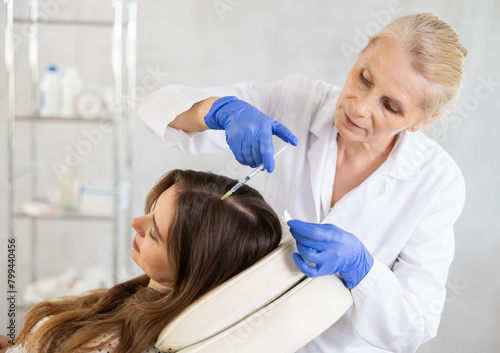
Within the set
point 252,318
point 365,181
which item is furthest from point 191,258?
point 365,181

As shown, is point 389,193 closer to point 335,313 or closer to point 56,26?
point 335,313

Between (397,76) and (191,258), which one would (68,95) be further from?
(397,76)

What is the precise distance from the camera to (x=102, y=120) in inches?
83.0

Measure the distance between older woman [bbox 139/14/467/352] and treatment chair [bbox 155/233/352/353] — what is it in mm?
64

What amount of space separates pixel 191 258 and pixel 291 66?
164cm

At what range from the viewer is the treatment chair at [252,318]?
81cm

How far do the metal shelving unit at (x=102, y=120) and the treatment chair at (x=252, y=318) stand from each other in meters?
1.37

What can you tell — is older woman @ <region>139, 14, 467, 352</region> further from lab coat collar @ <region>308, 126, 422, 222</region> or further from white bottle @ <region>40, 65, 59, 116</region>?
white bottle @ <region>40, 65, 59, 116</region>

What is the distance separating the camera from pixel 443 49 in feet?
3.47

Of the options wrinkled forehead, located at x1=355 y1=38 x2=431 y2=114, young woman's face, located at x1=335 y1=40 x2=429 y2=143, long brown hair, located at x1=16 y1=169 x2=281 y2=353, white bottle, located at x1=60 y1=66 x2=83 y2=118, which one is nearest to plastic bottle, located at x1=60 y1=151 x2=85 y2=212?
white bottle, located at x1=60 y1=66 x2=83 y2=118

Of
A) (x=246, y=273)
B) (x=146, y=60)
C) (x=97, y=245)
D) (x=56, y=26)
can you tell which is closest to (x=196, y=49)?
(x=146, y=60)

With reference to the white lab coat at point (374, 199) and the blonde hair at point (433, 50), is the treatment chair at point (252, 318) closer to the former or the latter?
the white lab coat at point (374, 199)

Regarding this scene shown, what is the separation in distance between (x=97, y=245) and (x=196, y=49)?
45.3 inches

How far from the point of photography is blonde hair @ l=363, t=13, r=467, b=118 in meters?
1.05
